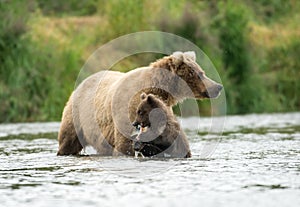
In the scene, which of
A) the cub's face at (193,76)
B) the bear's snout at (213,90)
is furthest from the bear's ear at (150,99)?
the bear's snout at (213,90)

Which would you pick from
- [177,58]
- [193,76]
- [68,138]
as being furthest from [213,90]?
[68,138]

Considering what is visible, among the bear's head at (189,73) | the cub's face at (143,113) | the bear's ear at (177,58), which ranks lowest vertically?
the cub's face at (143,113)

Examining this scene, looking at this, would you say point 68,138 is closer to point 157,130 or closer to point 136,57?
point 157,130

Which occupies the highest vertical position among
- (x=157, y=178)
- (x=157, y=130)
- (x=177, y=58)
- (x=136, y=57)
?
(x=136, y=57)

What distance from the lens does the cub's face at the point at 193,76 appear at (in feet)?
40.0

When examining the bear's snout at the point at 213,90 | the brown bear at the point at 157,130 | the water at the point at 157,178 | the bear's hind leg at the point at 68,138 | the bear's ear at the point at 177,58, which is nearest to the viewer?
the water at the point at 157,178

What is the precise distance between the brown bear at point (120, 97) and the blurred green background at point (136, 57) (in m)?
13.3

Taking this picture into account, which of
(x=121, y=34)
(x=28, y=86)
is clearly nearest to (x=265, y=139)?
(x=28, y=86)

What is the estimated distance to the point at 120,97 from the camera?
11719 mm

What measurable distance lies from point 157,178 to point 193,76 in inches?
117

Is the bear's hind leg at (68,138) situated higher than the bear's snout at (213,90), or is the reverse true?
the bear's snout at (213,90)

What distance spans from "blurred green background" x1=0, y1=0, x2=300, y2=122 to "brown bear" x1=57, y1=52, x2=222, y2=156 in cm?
1326

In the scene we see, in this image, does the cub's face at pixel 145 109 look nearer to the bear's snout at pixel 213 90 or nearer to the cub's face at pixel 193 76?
the cub's face at pixel 193 76

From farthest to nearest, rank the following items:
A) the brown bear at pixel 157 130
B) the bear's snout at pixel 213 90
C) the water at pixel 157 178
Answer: the bear's snout at pixel 213 90, the brown bear at pixel 157 130, the water at pixel 157 178
